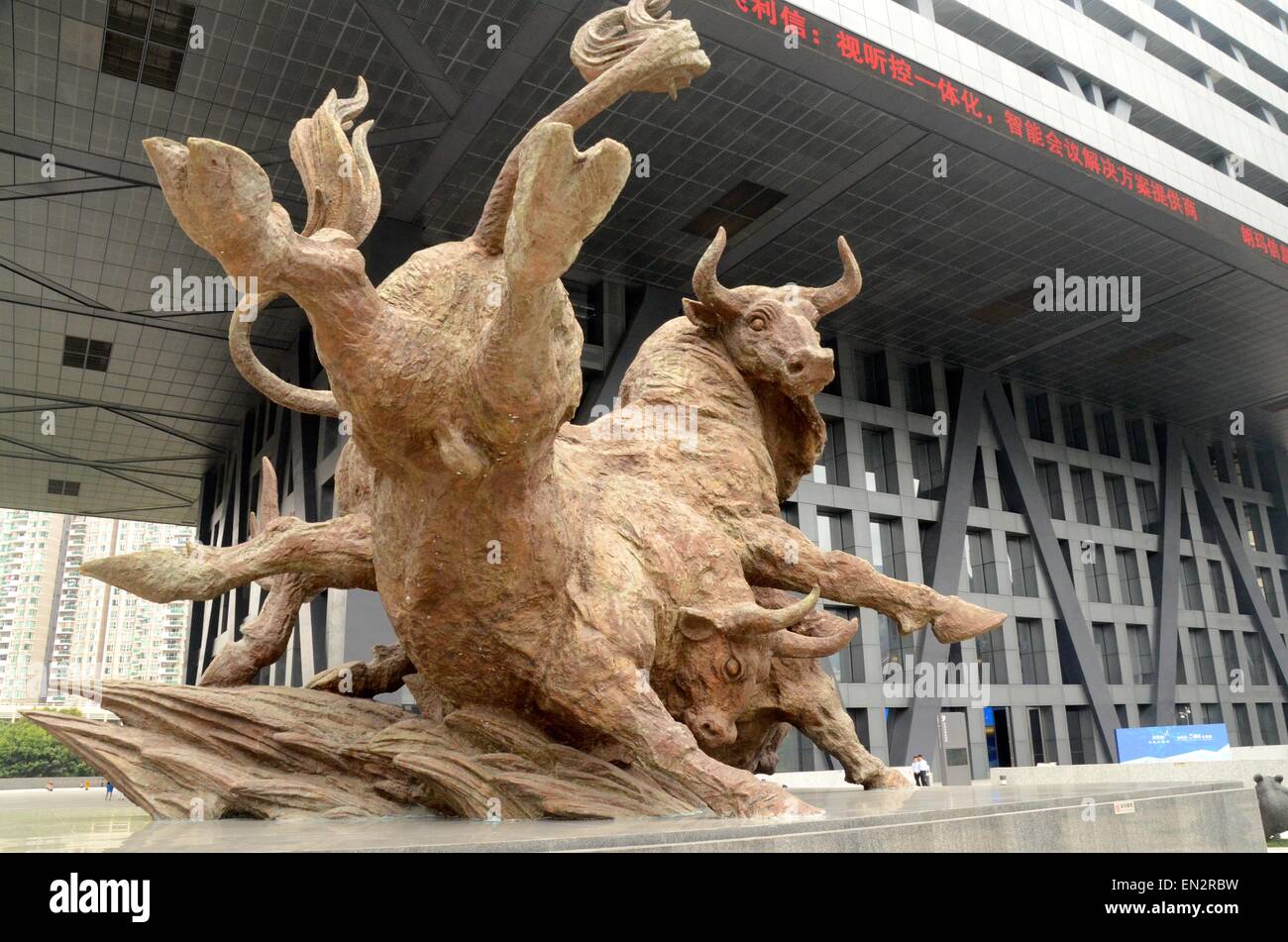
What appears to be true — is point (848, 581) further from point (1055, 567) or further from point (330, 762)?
point (1055, 567)

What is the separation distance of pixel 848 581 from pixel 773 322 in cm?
153

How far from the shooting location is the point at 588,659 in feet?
13.3

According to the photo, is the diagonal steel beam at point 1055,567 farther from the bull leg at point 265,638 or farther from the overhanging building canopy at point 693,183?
the bull leg at point 265,638

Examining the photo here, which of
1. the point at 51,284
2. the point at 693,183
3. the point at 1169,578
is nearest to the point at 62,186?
the point at 51,284

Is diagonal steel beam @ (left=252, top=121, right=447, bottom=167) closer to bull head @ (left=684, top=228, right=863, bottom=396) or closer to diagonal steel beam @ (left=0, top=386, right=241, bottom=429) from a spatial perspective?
bull head @ (left=684, top=228, right=863, bottom=396)

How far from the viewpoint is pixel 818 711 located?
5383 mm

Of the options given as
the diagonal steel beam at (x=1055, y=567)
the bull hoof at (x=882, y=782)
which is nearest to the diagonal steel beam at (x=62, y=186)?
the bull hoof at (x=882, y=782)

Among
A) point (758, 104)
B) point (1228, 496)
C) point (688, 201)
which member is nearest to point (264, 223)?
point (758, 104)

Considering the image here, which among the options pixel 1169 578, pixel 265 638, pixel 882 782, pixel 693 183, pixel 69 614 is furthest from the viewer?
pixel 1169 578

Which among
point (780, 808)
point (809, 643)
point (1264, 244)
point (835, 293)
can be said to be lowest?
point (780, 808)

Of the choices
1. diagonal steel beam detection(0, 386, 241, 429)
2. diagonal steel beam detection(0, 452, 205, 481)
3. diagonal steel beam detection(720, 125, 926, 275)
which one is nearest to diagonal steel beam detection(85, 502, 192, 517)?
diagonal steel beam detection(0, 452, 205, 481)

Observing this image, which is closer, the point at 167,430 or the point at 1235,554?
the point at 167,430

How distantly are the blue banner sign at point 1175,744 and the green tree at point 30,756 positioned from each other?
17.3 m
